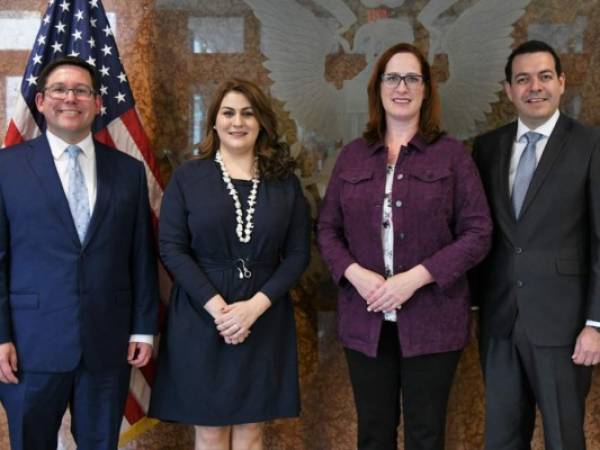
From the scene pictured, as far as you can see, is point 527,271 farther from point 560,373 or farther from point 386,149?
point 386,149

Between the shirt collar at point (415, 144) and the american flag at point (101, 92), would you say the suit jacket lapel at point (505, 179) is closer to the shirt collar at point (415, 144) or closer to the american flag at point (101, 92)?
the shirt collar at point (415, 144)

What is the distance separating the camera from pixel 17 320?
2.00 m

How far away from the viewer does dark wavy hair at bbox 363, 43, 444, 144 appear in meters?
2.23

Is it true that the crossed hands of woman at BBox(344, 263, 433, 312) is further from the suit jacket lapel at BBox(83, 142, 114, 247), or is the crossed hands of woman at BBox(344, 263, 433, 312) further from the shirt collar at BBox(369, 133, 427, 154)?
the suit jacket lapel at BBox(83, 142, 114, 247)

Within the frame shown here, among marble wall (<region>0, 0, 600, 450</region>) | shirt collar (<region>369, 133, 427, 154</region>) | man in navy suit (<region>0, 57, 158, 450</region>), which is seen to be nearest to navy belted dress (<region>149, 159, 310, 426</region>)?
man in navy suit (<region>0, 57, 158, 450</region>)

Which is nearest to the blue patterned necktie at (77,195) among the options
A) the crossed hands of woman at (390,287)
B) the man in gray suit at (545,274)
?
the crossed hands of woman at (390,287)

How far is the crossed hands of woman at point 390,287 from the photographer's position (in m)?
2.05

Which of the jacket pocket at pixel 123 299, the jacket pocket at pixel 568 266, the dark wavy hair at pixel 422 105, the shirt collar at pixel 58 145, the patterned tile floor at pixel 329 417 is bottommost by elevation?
the patterned tile floor at pixel 329 417

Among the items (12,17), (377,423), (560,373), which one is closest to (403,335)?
(377,423)

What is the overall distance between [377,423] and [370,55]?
1553mm

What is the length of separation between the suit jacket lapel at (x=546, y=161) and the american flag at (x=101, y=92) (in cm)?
141

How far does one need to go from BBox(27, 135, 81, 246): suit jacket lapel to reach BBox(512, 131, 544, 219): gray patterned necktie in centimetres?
146

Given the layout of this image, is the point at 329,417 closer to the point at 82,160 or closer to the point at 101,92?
the point at 82,160

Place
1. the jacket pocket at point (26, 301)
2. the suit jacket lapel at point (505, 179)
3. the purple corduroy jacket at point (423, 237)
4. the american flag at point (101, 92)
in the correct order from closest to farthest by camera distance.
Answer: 1. the jacket pocket at point (26, 301)
2. the purple corduroy jacket at point (423, 237)
3. the suit jacket lapel at point (505, 179)
4. the american flag at point (101, 92)
